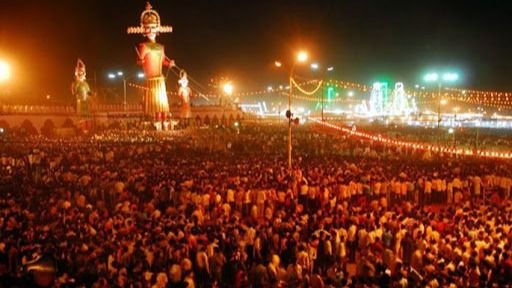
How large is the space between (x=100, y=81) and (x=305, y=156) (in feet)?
198

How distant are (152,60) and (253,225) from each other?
43.0 m

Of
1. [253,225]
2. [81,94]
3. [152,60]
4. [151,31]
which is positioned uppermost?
[151,31]

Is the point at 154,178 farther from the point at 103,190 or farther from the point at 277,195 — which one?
the point at 277,195

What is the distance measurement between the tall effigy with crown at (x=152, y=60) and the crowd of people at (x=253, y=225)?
30.8 metres

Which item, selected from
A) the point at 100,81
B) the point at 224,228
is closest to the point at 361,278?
the point at 224,228

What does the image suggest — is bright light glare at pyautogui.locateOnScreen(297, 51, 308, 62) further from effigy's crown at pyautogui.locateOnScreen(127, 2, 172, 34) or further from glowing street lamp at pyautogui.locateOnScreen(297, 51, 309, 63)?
effigy's crown at pyautogui.locateOnScreen(127, 2, 172, 34)

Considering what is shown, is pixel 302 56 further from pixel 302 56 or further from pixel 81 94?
pixel 81 94

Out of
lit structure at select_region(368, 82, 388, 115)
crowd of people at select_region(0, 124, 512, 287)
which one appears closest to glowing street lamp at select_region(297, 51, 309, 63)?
crowd of people at select_region(0, 124, 512, 287)

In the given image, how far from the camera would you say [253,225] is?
13.4m

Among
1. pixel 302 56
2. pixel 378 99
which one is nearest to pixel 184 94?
pixel 302 56

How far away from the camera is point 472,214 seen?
14.0 m

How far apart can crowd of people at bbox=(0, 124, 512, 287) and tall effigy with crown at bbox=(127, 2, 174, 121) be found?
30759 mm

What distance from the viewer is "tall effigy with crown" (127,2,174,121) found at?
53.2m

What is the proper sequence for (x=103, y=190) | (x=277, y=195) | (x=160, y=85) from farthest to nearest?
(x=160, y=85), (x=103, y=190), (x=277, y=195)
